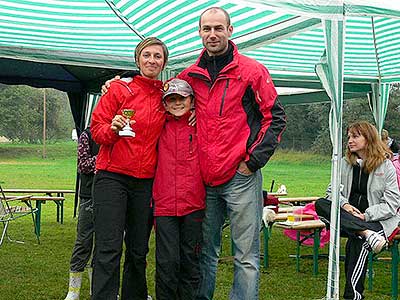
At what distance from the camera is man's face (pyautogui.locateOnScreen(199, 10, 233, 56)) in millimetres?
3227

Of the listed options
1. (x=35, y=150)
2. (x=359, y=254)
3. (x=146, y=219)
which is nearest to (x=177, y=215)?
(x=146, y=219)

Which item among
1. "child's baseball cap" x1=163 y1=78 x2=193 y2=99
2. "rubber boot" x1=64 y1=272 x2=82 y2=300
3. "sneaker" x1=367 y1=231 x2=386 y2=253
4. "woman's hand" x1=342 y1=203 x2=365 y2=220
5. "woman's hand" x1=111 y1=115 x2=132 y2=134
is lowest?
"rubber boot" x1=64 y1=272 x2=82 y2=300

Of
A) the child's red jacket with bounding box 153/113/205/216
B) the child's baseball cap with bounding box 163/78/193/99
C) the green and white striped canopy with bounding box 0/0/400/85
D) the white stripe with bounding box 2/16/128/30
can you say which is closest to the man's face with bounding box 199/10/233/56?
the child's baseball cap with bounding box 163/78/193/99

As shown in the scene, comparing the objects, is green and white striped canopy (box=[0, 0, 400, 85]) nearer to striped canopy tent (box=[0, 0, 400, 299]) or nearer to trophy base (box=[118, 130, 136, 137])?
striped canopy tent (box=[0, 0, 400, 299])

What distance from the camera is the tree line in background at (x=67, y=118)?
23750 mm

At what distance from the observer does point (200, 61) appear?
343 centimetres

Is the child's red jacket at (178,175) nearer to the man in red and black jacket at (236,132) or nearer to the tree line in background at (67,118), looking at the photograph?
the man in red and black jacket at (236,132)

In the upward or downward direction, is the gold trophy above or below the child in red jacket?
above

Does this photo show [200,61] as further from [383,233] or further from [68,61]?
[68,61]

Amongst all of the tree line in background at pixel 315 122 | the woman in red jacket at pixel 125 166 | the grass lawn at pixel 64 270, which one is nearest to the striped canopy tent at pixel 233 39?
the woman in red jacket at pixel 125 166

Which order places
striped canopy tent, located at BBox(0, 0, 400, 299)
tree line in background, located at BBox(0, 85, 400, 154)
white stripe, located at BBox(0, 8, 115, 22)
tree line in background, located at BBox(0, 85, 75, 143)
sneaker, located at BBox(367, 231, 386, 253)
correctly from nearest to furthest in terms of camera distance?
1. striped canopy tent, located at BBox(0, 0, 400, 299)
2. sneaker, located at BBox(367, 231, 386, 253)
3. white stripe, located at BBox(0, 8, 115, 22)
4. tree line in background, located at BBox(0, 85, 400, 154)
5. tree line in background, located at BBox(0, 85, 75, 143)

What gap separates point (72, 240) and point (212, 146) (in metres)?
4.97

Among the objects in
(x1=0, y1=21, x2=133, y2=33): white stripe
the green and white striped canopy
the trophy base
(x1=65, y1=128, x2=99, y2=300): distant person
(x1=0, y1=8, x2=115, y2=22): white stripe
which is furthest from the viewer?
(x1=0, y1=21, x2=133, y2=33): white stripe

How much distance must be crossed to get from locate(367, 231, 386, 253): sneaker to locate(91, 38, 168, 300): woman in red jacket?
173 centimetres
